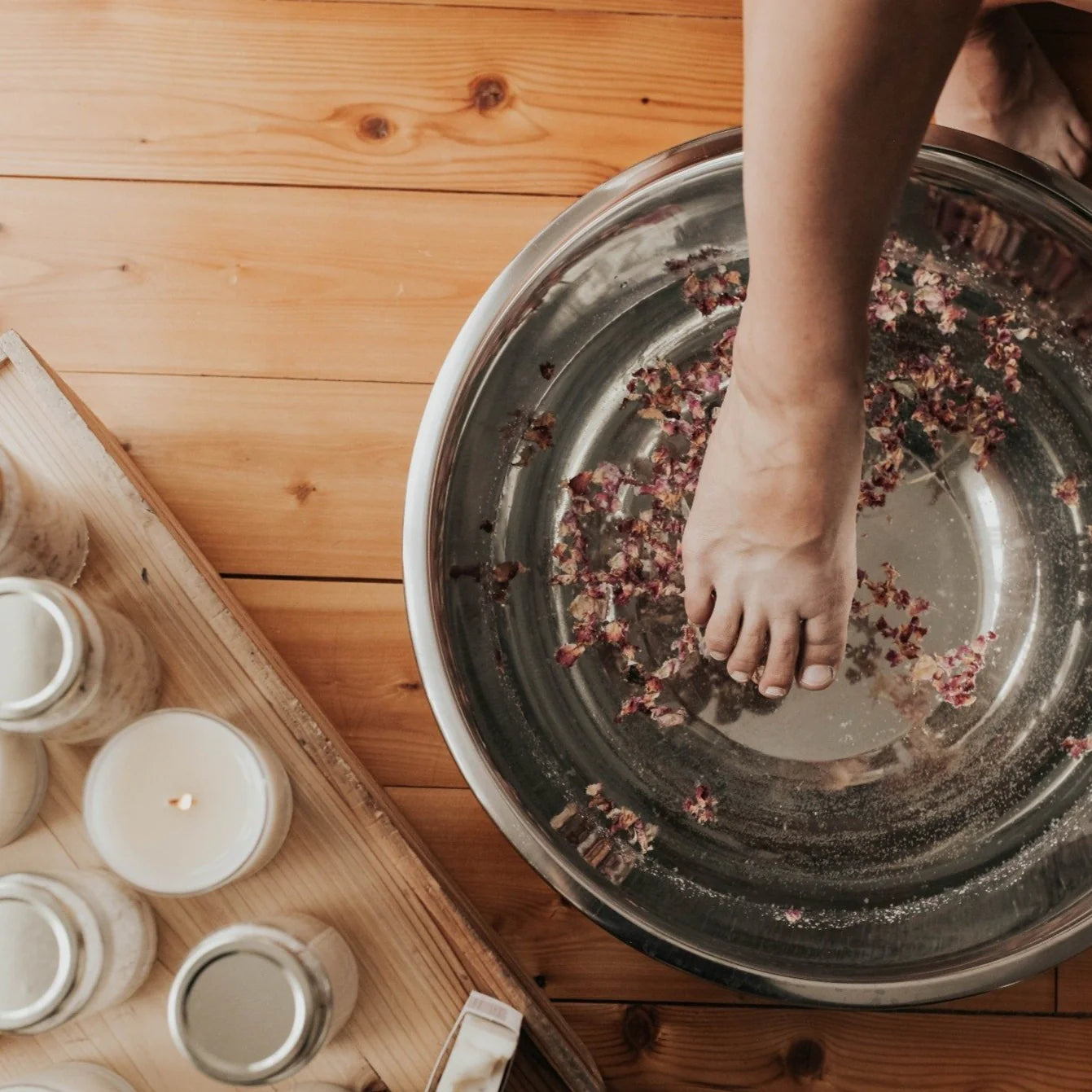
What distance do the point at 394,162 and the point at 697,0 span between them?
298 millimetres

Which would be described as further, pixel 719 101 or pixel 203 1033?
pixel 719 101

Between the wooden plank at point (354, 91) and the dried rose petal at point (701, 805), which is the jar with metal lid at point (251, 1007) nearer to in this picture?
the dried rose petal at point (701, 805)

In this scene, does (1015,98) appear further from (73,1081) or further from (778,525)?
(73,1081)

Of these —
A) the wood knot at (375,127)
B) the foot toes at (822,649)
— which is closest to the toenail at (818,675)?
the foot toes at (822,649)

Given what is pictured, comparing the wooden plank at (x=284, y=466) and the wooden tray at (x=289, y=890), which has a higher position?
the wooden plank at (x=284, y=466)

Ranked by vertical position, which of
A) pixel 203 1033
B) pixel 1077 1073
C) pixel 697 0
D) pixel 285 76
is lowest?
pixel 203 1033

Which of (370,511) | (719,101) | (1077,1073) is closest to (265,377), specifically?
(370,511)

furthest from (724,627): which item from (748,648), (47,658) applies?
(47,658)

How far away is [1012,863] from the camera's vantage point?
702 millimetres

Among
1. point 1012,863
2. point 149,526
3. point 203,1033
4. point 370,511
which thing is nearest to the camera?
point 203,1033

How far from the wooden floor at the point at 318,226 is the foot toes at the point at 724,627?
0.81ft

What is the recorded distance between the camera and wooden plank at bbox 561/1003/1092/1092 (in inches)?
29.8

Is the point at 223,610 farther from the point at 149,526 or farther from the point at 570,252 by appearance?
the point at 570,252

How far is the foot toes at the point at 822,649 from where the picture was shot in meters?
0.64
